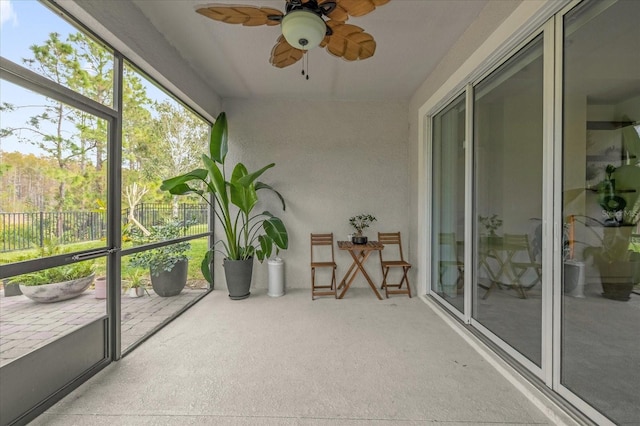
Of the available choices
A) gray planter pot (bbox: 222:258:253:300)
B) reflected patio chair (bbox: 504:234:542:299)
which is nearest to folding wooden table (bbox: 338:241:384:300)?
gray planter pot (bbox: 222:258:253:300)

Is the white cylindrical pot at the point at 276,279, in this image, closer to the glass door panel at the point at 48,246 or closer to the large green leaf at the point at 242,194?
the large green leaf at the point at 242,194

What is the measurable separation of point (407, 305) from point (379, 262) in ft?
2.76

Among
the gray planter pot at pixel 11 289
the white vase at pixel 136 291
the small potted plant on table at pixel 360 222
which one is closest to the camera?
the gray planter pot at pixel 11 289

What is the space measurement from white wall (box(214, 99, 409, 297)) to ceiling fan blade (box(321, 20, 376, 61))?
2025 millimetres

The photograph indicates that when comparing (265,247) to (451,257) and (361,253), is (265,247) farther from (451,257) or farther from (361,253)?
→ (451,257)

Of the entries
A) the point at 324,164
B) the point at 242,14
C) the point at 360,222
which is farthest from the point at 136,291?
the point at 242,14

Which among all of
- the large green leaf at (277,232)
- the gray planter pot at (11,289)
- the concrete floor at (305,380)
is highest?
the large green leaf at (277,232)

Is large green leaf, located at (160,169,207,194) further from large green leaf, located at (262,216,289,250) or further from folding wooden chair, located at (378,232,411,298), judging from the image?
folding wooden chair, located at (378,232,411,298)

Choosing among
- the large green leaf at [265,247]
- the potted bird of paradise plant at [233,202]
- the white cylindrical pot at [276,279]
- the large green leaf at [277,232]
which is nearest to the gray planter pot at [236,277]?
the potted bird of paradise plant at [233,202]

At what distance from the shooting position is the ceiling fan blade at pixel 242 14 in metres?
1.54

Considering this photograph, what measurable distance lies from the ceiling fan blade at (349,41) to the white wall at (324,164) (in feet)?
Result: 6.64

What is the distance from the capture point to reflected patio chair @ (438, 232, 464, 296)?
2750 millimetres

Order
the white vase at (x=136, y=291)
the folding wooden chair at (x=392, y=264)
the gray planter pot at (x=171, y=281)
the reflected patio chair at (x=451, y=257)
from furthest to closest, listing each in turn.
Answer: the folding wooden chair at (x=392, y=264) → the gray planter pot at (x=171, y=281) → the white vase at (x=136, y=291) → the reflected patio chair at (x=451, y=257)

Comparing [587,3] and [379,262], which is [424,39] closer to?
[587,3]
